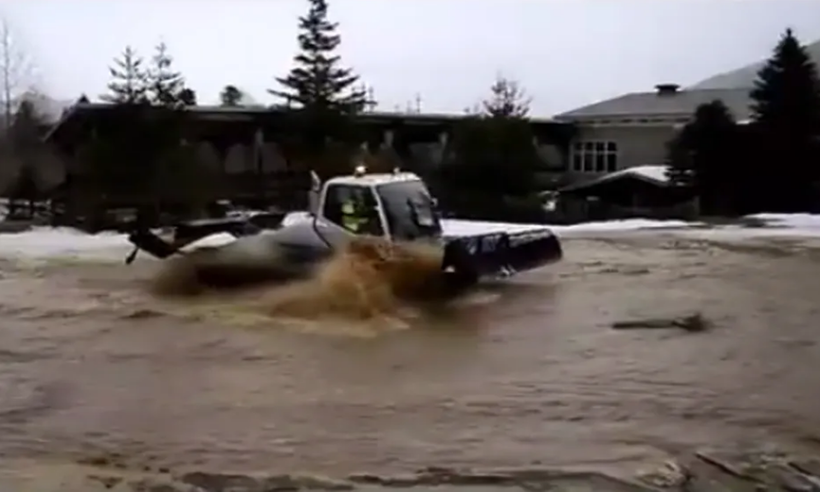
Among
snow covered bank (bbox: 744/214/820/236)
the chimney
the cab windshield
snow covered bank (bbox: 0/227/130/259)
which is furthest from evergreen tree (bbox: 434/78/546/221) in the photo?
the cab windshield

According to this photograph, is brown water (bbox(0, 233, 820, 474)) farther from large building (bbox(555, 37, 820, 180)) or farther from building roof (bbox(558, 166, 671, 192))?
large building (bbox(555, 37, 820, 180))

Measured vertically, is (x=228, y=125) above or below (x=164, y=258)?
above

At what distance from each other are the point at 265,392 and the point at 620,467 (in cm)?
316

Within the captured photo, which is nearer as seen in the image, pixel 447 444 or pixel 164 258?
pixel 447 444

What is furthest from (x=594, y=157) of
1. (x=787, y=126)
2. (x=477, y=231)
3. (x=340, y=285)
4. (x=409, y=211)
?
(x=340, y=285)

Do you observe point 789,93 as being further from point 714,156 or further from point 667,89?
point 667,89

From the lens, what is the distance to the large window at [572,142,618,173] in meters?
36.8

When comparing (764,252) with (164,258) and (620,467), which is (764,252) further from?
(620,467)

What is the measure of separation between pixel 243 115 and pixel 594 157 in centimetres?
1179

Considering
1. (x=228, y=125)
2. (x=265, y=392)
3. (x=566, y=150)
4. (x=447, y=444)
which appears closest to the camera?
(x=447, y=444)

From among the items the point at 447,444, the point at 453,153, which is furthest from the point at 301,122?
the point at 447,444

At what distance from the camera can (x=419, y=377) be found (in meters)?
Answer: 9.31

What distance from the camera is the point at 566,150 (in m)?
38.2

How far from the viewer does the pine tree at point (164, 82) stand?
28766 millimetres
